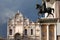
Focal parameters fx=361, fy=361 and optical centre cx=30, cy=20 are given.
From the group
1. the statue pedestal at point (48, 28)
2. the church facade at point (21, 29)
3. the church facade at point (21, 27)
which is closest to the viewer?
the statue pedestal at point (48, 28)

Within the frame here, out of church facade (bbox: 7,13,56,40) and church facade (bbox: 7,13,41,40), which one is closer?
church facade (bbox: 7,13,56,40)

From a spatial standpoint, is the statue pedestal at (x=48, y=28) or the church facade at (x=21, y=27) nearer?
the statue pedestal at (x=48, y=28)

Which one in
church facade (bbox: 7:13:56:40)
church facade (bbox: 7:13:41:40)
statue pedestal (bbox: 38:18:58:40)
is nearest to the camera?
statue pedestal (bbox: 38:18:58:40)

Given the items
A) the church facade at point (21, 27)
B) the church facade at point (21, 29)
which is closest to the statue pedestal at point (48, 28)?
the church facade at point (21, 29)

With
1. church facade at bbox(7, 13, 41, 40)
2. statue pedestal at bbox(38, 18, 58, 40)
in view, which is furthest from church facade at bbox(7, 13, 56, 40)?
statue pedestal at bbox(38, 18, 58, 40)

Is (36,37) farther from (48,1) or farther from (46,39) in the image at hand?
(46,39)

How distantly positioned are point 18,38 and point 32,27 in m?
3.61

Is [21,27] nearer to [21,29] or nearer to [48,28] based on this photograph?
[21,29]

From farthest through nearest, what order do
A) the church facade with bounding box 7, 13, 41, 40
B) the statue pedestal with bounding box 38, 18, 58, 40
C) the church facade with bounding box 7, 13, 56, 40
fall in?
the church facade with bounding box 7, 13, 41, 40 < the church facade with bounding box 7, 13, 56, 40 < the statue pedestal with bounding box 38, 18, 58, 40

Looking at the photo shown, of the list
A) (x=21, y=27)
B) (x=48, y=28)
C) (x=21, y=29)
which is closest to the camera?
(x=48, y=28)

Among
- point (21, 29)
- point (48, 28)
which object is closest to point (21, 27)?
point (21, 29)

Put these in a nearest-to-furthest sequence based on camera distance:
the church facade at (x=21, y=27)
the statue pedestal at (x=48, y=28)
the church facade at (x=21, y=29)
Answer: the statue pedestal at (x=48, y=28)
the church facade at (x=21, y=29)
the church facade at (x=21, y=27)

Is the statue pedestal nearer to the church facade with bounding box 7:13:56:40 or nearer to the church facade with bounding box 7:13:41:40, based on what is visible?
the church facade with bounding box 7:13:56:40

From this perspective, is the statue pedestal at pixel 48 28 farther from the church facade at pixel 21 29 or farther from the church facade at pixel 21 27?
the church facade at pixel 21 27
